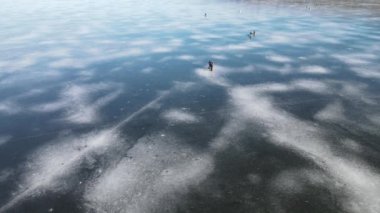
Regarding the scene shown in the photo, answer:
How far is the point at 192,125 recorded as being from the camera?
1165 centimetres

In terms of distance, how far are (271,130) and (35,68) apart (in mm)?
13476

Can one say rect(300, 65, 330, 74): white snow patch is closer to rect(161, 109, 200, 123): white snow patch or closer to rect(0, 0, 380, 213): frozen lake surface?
rect(0, 0, 380, 213): frozen lake surface

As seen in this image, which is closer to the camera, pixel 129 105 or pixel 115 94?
pixel 129 105

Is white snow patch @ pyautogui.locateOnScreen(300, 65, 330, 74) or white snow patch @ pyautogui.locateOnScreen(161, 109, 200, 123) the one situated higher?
white snow patch @ pyautogui.locateOnScreen(161, 109, 200, 123)

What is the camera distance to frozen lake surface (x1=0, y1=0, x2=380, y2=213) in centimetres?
823

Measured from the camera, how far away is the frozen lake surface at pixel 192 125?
8.23m

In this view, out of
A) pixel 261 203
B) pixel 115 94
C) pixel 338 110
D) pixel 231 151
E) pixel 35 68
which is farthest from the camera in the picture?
pixel 35 68

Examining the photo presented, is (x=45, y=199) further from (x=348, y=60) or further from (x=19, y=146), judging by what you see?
(x=348, y=60)

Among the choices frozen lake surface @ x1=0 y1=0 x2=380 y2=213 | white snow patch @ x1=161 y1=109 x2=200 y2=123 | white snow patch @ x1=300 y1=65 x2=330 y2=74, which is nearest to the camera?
frozen lake surface @ x1=0 y1=0 x2=380 y2=213

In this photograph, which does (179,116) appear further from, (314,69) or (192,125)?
(314,69)

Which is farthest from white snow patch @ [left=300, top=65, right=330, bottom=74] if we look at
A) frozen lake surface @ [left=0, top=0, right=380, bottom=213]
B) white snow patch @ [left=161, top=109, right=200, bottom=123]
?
white snow patch @ [left=161, top=109, right=200, bottom=123]

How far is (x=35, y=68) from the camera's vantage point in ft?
60.1

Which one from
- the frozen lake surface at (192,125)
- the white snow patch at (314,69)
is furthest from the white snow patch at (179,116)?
Result: the white snow patch at (314,69)

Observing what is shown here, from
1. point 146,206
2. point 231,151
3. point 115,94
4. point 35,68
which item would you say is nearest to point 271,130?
point 231,151
